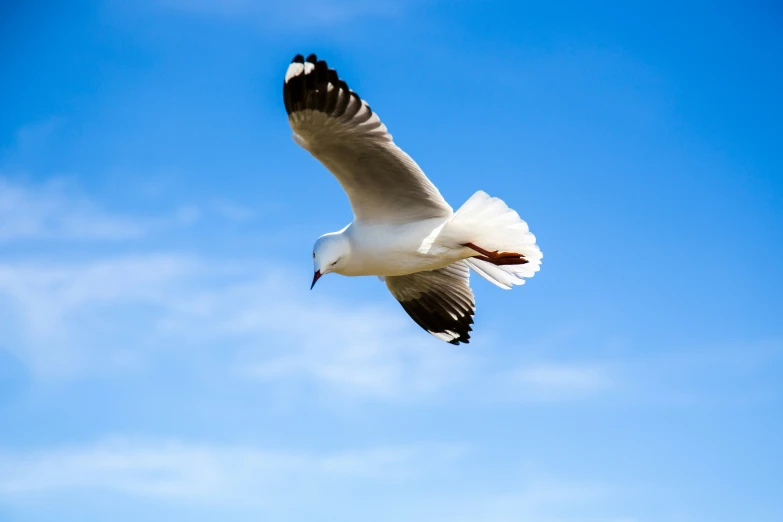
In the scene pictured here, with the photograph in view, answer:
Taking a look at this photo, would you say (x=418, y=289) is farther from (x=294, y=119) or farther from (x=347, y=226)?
(x=294, y=119)

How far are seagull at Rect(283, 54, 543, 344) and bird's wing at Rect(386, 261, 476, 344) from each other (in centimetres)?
84

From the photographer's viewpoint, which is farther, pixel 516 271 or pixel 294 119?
pixel 516 271

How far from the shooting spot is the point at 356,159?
669 centimetres

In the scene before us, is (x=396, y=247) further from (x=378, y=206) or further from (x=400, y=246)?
(x=378, y=206)

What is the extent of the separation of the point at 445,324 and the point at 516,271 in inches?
40.2

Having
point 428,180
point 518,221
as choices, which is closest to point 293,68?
point 428,180

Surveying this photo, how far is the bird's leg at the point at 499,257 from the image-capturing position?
7.00m

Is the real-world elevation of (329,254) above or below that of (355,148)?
below

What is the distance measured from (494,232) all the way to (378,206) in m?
0.82

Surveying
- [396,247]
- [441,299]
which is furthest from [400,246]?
[441,299]

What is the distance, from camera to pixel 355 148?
659 centimetres

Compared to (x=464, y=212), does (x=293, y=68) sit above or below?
above

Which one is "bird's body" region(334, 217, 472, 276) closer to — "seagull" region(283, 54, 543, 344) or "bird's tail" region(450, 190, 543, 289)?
"seagull" region(283, 54, 543, 344)

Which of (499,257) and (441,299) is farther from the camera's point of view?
(441,299)
